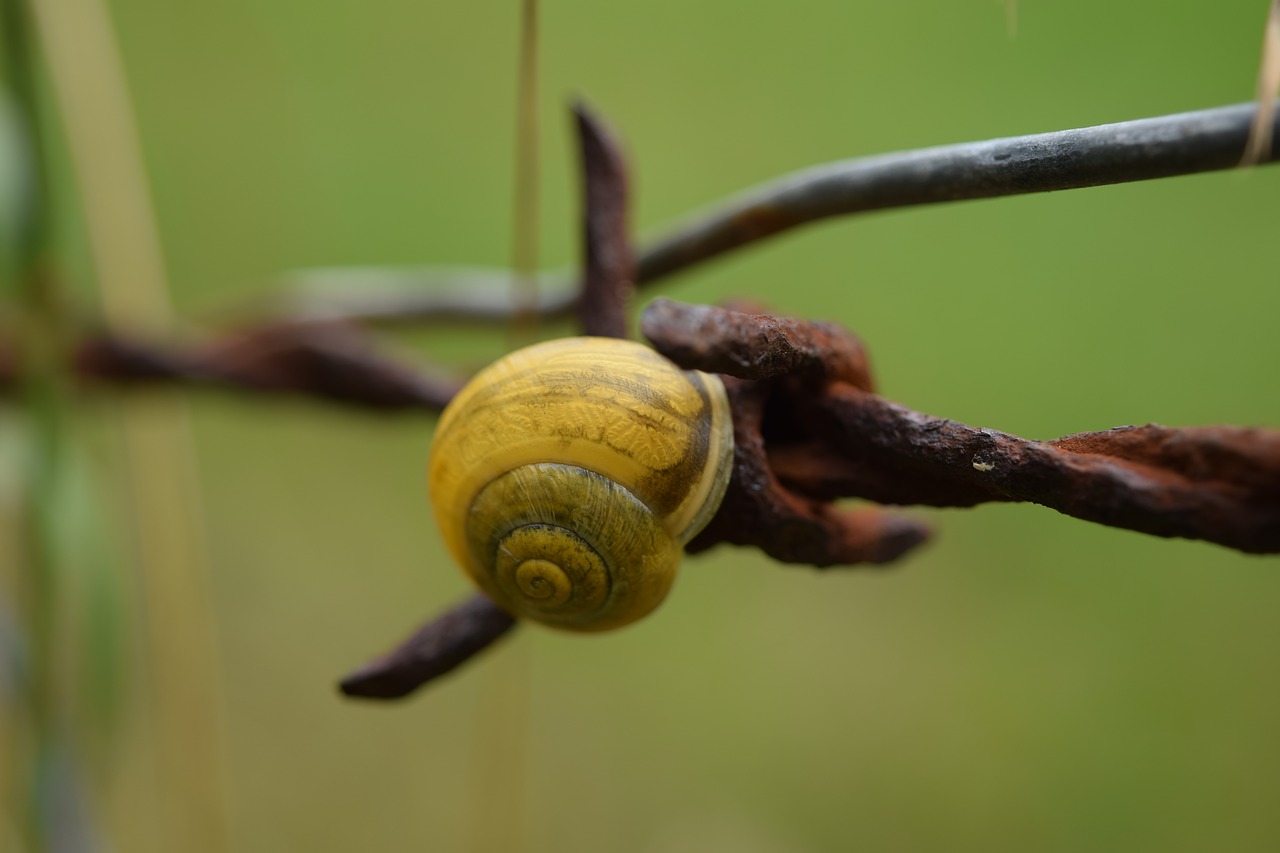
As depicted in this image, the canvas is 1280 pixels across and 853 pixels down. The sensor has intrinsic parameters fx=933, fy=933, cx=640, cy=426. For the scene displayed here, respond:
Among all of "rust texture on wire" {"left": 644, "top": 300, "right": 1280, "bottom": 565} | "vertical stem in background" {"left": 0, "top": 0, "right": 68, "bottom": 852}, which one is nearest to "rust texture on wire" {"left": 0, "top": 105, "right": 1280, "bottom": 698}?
"rust texture on wire" {"left": 644, "top": 300, "right": 1280, "bottom": 565}

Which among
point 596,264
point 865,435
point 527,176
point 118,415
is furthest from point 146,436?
point 865,435

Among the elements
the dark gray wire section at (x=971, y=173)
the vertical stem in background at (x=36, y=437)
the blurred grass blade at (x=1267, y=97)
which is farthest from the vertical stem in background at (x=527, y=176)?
the vertical stem in background at (x=36, y=437)

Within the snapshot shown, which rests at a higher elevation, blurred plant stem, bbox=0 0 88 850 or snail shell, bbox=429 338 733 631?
snail shell, bbox=429 338 733 631

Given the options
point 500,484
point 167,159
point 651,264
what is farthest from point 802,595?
point 167,159

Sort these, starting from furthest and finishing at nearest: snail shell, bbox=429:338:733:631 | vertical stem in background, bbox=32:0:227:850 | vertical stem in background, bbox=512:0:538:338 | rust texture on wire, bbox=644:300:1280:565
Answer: vertical stem in background, bbox=32:0:227:850 < vertical stem in background, bbox=512:0:538:338 < snail shell, bbox=429:338:733:631 < rust texture on wire, bbox=644:300:1280:565

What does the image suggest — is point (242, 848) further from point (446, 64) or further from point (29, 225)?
point (446, 64)

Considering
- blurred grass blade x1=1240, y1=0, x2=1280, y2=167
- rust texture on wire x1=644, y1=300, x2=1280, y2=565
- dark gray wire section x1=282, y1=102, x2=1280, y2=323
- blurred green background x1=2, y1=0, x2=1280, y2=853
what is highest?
blurred grass blade x1=1240, y1=0, x2=1280, y2=167

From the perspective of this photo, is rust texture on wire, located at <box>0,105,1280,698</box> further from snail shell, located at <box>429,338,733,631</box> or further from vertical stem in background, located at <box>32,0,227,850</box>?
vertical stem in background, located at <box>32,0,227,850</box>

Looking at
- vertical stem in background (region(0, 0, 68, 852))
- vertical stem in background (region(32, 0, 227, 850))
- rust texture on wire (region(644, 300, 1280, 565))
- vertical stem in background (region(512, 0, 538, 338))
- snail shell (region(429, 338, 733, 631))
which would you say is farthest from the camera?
vertical stem in background (region(32, 0, 227, 850))
